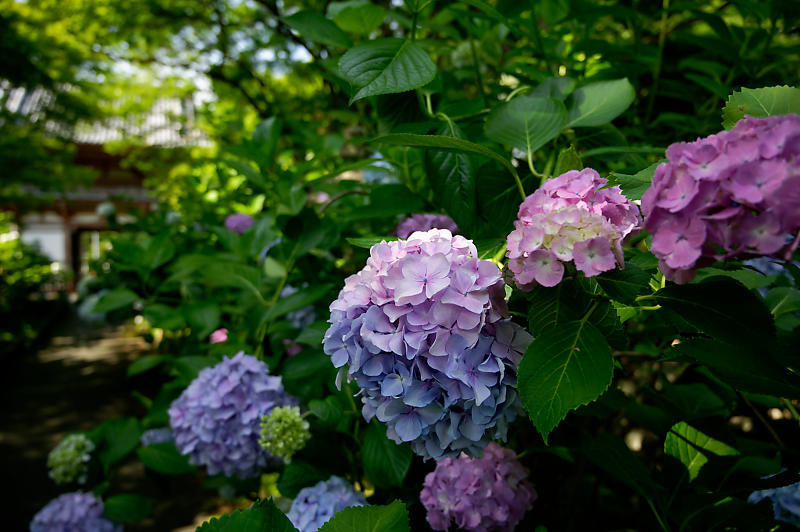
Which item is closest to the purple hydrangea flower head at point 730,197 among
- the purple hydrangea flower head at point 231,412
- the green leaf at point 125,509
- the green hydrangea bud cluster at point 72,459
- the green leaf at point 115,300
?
the purple hydrangea flower head at point 231,412

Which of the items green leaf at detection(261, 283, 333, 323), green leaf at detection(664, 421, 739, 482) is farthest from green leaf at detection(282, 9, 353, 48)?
green leaf at detection(664, 421, 739, 482)

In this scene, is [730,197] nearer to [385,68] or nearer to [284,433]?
[385,68]

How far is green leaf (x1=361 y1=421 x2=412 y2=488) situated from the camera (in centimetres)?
68

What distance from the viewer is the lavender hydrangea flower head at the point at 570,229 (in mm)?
404

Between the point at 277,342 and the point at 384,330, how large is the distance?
675 millimetres

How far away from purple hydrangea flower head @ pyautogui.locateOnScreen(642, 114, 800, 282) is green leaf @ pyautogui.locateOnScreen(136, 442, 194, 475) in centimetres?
106

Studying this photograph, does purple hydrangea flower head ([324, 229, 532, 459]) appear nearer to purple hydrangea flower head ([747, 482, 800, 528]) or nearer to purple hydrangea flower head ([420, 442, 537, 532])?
purple hydrangea flower head ([420, 442, 537, 532])

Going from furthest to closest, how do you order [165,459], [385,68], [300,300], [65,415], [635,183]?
[65,415]
[165,459]
[300,300]
[385,68]
[635,183]

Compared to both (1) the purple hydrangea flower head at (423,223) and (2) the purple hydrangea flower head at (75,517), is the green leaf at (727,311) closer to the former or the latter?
(1) the purple hydrangea flower head at (423,223)

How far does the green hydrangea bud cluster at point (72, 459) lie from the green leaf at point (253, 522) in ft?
3.78

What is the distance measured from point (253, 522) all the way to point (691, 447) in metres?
0.63

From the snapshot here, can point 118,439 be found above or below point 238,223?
below

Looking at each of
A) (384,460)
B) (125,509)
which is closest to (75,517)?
(125,509)

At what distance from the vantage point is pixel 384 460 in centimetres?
69
